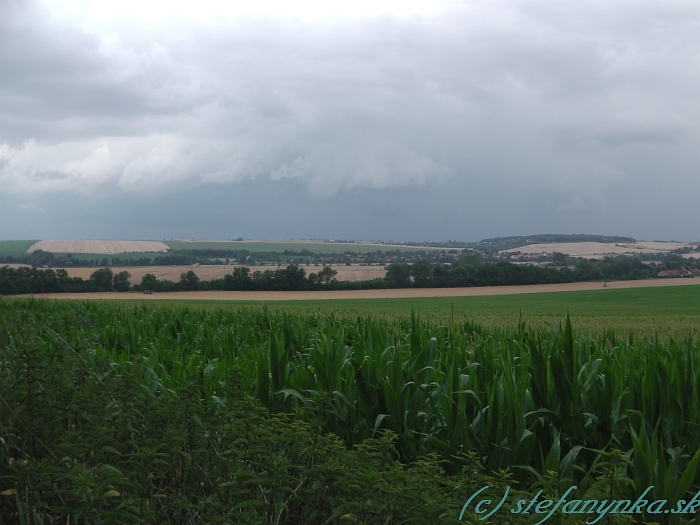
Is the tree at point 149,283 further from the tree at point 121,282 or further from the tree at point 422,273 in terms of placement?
the tree at point 422,273

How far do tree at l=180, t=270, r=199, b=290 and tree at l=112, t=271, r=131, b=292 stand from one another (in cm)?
539

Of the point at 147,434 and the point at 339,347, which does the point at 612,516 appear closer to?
the point at 147,434

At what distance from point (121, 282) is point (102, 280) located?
6.64 feet

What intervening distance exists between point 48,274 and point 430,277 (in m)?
39.8

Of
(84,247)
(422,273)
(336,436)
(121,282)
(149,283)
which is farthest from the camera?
(84,247)

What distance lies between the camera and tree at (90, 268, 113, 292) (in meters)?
59.7

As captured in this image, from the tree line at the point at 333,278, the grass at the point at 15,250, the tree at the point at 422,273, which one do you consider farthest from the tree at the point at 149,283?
the grass at the point at 15,250

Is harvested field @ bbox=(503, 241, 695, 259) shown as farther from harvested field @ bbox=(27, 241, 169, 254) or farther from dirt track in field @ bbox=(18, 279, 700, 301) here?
harvested field @ bbox=(27, 241, 169, 254)

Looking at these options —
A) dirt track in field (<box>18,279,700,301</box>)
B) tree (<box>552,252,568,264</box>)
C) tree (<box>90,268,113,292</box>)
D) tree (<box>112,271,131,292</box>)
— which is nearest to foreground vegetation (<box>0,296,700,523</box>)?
dirt track in field (<box>18,279,700,301</box>)

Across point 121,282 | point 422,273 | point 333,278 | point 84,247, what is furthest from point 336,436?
point 84,247

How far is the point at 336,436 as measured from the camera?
11.2ft

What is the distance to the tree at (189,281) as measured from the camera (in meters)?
63.5

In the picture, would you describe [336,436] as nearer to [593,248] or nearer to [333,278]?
[333,278]

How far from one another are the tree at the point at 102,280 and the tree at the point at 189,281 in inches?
282
